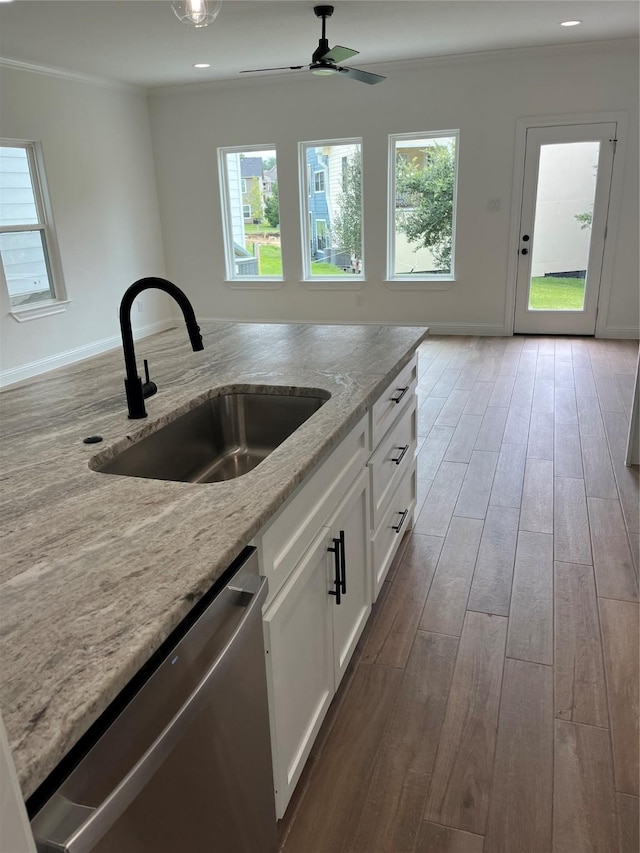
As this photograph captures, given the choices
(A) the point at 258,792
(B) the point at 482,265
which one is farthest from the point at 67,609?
(B) the point at 482,265

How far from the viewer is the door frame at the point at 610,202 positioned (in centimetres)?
572

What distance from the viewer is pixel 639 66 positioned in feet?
18.0

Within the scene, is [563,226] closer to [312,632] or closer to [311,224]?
[311,224]

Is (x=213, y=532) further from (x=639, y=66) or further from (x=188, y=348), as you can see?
(x=639, y=66)

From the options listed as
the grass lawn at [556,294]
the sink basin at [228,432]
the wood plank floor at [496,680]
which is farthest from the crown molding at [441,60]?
the sink basin at [228,432]

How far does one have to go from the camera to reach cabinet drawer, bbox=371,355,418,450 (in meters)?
1.94

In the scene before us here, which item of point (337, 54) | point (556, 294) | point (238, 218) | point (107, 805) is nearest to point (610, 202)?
point (556, 294)

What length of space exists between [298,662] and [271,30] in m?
4.90

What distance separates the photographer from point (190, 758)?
0.90 metres

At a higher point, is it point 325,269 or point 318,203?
point 318,203

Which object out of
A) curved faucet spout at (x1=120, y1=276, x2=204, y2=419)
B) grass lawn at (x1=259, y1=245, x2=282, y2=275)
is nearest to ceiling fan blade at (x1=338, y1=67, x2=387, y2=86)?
grass lawn at (x1=259, y1=245, x2=282, y2=275)

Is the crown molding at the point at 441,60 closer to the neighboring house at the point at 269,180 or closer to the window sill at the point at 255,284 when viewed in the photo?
the neighboring house at the point at 269,180

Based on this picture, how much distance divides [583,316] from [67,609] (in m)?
6.42

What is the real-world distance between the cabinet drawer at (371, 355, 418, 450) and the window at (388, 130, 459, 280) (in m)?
4.53
